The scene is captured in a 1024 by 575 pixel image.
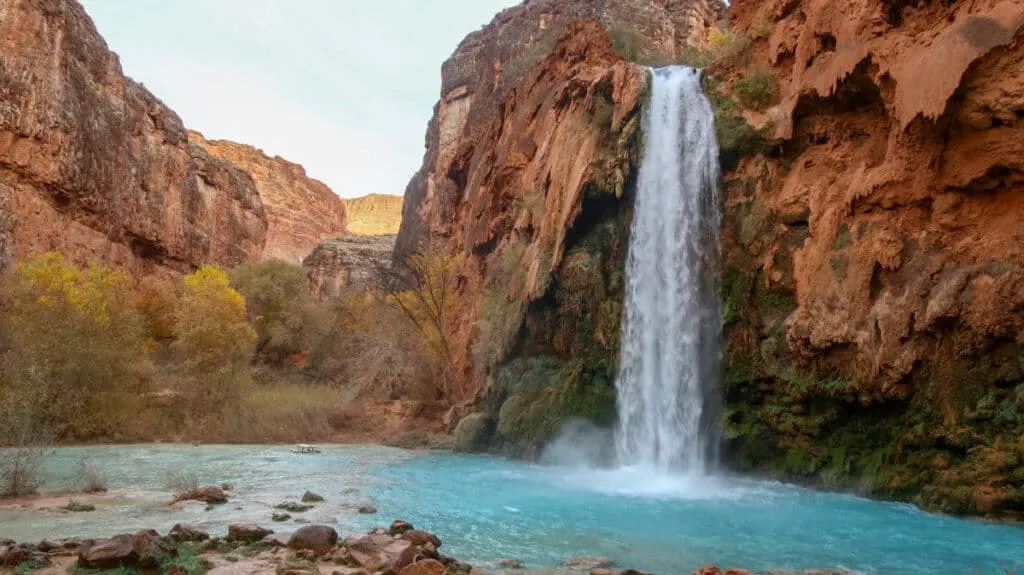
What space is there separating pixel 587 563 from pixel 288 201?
9558 cm

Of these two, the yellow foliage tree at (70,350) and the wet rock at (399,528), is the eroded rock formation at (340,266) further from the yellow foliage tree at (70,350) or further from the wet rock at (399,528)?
the wet rock at (399,528)

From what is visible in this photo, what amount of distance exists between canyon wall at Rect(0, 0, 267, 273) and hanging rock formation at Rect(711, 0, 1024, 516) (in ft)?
96.0

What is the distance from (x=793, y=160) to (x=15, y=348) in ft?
67.9

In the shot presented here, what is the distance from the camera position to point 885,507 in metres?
10.3

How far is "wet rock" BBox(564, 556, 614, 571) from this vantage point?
246 inches

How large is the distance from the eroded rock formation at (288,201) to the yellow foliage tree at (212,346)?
6304cm

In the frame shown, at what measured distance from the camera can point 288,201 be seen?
95.1 metres

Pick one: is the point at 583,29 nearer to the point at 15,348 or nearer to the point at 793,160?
the point at 793,160

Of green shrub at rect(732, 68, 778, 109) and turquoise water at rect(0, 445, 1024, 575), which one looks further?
green shrub at rect(732, 68, 778, 109)

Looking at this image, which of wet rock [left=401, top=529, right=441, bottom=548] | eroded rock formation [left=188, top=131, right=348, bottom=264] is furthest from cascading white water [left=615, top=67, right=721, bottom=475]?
eroded rock formation [left=188, top=131, right=348, bottom=264]

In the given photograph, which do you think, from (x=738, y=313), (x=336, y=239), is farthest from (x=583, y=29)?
(x=336, y=239)

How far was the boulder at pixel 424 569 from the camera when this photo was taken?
514cm

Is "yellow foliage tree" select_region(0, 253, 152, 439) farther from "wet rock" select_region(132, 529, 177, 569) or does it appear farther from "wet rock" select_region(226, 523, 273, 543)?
"wet rock" select_region(132, 529, 177, 569)

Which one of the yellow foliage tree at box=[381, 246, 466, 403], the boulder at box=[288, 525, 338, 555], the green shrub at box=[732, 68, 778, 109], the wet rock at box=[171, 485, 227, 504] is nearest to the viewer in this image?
the boulder at box=[288, 525, 338, 555]
